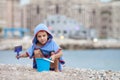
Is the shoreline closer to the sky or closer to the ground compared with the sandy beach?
closer to the ground

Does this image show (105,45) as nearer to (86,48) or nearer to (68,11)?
(86,48)

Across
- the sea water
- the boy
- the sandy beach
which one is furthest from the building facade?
the boy

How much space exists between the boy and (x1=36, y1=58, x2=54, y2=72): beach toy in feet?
0.38

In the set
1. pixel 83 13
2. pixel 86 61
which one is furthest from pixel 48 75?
pixel 83 13

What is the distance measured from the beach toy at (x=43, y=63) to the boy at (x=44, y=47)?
0.12m

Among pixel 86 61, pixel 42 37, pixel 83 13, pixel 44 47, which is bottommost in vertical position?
pixel 83 13

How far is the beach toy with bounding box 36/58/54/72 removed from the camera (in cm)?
1309

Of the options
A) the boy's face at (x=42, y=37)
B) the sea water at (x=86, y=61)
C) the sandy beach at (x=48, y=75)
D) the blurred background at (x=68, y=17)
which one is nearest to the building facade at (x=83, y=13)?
the blurred background at (x=68, y=17)

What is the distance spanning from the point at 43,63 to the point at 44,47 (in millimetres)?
394

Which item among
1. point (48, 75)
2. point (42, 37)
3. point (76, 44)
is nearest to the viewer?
point (48, 75)

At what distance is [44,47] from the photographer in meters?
→ 13.3

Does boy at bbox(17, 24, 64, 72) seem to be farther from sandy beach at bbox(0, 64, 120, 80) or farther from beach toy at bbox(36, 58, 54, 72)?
sandy beach at bbox(0, 64, 120, 80)

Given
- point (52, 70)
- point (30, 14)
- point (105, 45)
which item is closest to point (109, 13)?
point (30, 14)

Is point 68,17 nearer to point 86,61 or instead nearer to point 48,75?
point 86,61
